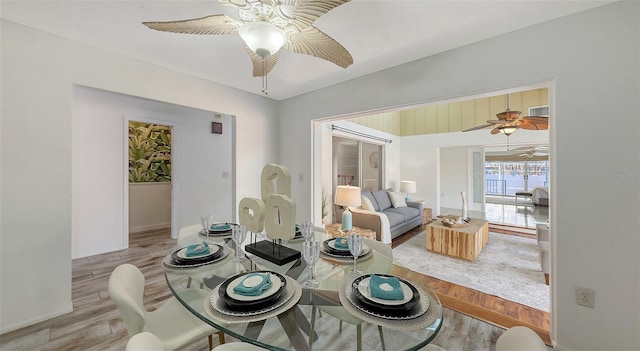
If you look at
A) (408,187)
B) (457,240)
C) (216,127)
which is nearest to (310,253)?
(457,240)

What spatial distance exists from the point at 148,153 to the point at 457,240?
574 cm

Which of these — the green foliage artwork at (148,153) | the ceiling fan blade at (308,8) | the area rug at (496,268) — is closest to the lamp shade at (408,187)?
the area rug at (496,268)

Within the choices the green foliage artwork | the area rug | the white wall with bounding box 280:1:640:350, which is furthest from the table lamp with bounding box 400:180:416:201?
the green foliage artwork

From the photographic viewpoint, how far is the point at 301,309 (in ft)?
3.45

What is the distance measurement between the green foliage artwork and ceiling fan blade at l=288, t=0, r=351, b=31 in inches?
171

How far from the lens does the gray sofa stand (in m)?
3.93

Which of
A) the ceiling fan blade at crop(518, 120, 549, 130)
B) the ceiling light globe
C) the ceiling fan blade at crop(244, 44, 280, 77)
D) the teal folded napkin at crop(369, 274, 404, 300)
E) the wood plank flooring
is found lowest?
the wood plank flooring

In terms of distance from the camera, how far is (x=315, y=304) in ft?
3.57

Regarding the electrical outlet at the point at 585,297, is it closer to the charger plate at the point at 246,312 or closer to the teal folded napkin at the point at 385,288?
the teal folded napkin at the point at 385,288

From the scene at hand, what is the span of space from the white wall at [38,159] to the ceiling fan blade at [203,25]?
1.38 meters

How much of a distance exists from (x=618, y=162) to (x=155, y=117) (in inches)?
203

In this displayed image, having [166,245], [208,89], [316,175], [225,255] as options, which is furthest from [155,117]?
[225,255]

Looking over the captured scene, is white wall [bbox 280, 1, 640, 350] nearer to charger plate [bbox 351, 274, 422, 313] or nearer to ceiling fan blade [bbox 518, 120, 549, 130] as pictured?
charger plate [bbox 351, 274, 422, 313]

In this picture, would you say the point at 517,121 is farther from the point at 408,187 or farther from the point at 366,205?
the point at 408,187
